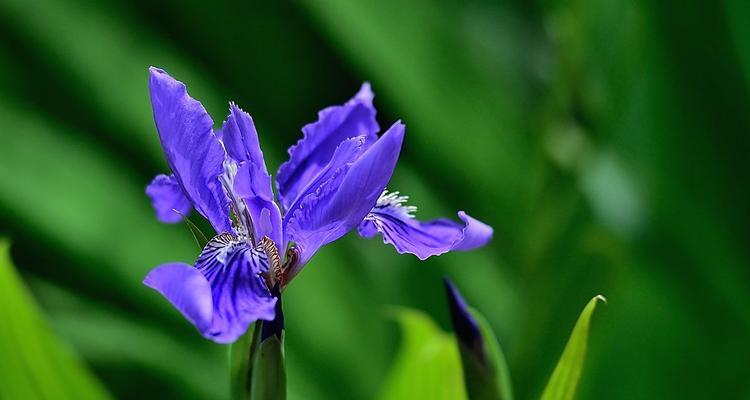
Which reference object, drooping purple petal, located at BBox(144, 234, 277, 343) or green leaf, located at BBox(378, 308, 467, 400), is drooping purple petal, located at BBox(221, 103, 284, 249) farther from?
green leaf, located at BBox(378, 308, 467, 400)

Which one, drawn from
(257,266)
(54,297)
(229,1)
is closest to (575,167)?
(229,1)

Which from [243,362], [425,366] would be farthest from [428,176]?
[243,362]

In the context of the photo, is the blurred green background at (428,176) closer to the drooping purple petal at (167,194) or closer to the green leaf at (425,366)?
the green leaf at (425,366)

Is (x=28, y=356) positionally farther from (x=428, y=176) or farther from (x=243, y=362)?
Result: (x=428, y=176)

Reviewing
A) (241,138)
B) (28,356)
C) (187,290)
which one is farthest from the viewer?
(28,356)

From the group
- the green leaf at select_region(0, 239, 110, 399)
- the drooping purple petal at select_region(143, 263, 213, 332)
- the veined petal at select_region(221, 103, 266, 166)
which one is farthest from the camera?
the green leaf at select_region(0, 239, 110, 399)

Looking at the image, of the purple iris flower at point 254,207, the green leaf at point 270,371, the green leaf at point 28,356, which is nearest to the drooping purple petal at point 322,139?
the purple iris flower at point 254,207

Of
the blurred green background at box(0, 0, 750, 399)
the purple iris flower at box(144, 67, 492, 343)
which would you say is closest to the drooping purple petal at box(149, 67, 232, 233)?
the purple iris flower at box(144, 67, 492, 343)
